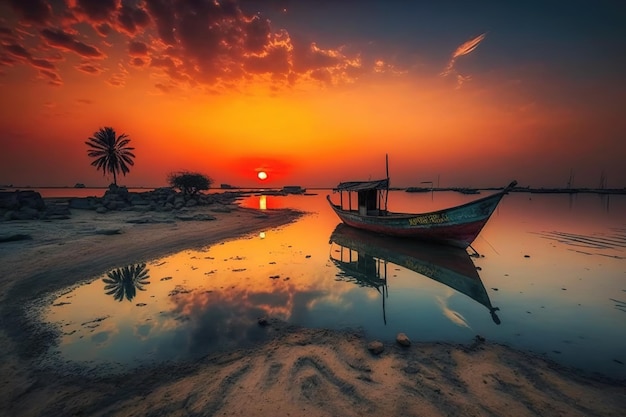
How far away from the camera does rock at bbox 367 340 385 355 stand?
582 cm

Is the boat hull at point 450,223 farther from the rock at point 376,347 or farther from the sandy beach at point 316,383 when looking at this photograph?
the rock at point 376,347

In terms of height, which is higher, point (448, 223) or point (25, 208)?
point (25, 208)

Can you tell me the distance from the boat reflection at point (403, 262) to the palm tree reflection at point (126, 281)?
8.39 metres

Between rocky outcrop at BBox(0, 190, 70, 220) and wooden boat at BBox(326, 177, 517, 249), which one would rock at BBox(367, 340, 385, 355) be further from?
rocky outcrop at BBox(0, 190, 70, 220)

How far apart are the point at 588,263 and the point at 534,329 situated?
10.5m

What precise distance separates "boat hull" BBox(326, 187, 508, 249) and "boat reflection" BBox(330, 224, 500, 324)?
78cm

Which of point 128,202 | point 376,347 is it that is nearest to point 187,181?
point 128,202

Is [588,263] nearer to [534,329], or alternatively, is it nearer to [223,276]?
[534,329]

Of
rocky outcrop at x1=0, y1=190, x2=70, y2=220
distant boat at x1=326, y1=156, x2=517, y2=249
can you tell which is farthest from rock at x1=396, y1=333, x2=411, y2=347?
rocky outcrop at x1=0, y1=190, x2=70, y2=220

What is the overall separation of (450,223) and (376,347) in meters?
12.6

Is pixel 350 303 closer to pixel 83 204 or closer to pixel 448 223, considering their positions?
pixel 448 223

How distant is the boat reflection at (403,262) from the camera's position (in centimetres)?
1066

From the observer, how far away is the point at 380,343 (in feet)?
19.8

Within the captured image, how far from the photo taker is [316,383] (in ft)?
15.3
